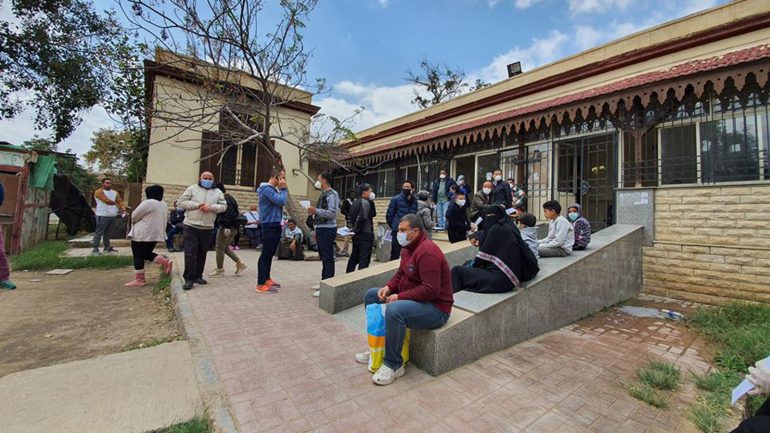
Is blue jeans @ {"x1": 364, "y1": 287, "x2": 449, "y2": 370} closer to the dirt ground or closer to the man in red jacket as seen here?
the man in red jacket

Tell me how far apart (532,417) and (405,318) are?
1.08m

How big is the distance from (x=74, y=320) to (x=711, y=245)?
9.23 meters

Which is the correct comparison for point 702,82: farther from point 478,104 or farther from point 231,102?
point 231,102

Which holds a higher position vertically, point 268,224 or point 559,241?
point 268,224

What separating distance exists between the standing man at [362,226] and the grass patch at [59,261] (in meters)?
6.08

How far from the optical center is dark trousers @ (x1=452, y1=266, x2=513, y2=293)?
3.46 metres

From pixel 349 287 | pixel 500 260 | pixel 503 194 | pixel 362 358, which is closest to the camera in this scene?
pixel 362 358

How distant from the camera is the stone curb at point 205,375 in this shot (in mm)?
2092

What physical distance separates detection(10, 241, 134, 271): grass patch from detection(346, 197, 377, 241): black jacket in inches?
241

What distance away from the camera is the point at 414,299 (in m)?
2.75

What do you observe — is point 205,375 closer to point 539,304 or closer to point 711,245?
point 539,304

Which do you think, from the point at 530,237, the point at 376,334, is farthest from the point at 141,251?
the point at 530,237

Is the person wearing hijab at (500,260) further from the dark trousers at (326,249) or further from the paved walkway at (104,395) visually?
the paved walkway at (104,395)

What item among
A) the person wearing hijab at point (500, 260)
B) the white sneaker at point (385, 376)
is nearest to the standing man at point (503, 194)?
the person wearing hijab at point (500, 260)
